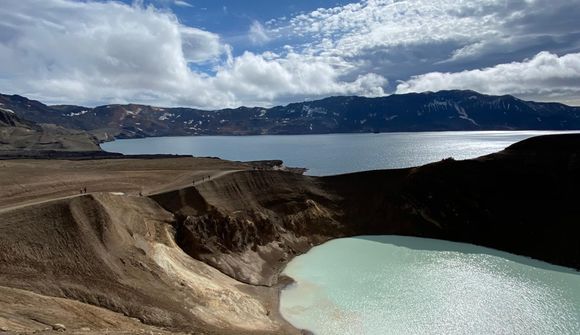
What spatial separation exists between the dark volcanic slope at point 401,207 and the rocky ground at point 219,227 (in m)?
0.20

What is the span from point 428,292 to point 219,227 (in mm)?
27564

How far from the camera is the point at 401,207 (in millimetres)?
74438

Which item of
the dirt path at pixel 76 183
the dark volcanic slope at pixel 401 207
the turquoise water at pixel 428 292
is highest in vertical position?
the dirt path at pixel 76 183

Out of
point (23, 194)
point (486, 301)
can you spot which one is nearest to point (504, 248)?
point (486, 301)

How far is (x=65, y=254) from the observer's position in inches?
1533

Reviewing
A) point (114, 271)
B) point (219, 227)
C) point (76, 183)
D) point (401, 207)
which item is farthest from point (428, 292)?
point (76, 183)

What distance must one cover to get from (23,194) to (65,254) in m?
26.9

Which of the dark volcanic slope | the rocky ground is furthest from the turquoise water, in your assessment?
the dark volcanic slope

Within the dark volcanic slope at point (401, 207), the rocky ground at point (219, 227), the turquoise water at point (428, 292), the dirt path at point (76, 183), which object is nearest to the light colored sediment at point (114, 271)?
the rocky ground at point (219, 227)

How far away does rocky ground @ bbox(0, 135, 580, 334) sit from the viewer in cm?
3547

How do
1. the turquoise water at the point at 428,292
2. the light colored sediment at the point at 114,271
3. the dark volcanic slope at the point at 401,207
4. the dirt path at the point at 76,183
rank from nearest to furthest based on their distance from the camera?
the light colored sediment at the point at 114,271 → the turquoise water at the point at 428,292 → the dark volcanic slope at the point at 401,207 → the dirt path at the point at 76,183

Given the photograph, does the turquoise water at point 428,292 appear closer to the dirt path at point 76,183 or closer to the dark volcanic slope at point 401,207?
the dark volcanic slope at point 401,207

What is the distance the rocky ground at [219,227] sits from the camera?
3547cm

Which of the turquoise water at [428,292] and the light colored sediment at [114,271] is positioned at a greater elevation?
the light colored sediment at [114,271]
